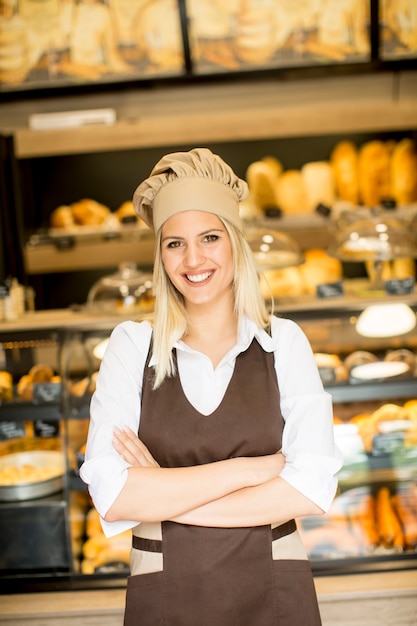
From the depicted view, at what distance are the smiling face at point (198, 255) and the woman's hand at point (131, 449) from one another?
1.16ft

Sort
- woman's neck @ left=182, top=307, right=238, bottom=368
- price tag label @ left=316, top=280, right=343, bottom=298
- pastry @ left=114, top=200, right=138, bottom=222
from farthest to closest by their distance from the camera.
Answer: pastry @ left=114, top=200, right=138, bottom=222
price tag label @ left=316, top=280, right=343, bottom=298
woman's neck @ left=182, top=307, right=238, bottom=368

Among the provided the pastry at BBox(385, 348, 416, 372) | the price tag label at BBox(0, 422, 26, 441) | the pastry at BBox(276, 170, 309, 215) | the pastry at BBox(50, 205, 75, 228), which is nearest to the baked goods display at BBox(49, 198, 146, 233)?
the pastry at BBox(50, 205, 75, 228)

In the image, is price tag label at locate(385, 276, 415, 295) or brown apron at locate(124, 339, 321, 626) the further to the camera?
price tag label at locate(385, 276, 415, 295)

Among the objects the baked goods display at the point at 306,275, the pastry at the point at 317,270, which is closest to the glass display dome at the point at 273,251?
the baked goods display at the point at 306,275

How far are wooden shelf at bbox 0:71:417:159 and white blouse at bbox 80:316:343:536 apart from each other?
229 centimetres

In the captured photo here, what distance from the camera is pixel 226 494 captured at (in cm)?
161

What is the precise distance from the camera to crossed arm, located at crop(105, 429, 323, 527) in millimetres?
1575

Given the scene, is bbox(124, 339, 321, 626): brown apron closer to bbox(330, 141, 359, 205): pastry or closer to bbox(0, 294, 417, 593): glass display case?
bbox(0, 294, 417, 593): glass display case

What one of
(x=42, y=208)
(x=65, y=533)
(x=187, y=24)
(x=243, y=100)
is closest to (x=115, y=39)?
(x=187, y=24)

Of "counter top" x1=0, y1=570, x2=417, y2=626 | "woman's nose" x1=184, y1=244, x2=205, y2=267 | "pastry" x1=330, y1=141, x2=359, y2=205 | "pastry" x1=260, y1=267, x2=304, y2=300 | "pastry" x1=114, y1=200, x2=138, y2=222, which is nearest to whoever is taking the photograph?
"woman's nose" x1=184, y1=244, x2=205, y2=267

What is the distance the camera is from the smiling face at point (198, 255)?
1.73 meters

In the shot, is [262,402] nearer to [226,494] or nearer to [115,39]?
[226,494]

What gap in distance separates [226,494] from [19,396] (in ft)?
4.11

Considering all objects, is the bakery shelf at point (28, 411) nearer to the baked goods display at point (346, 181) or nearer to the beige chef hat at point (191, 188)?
the beige chef hat at point (191, 188)
